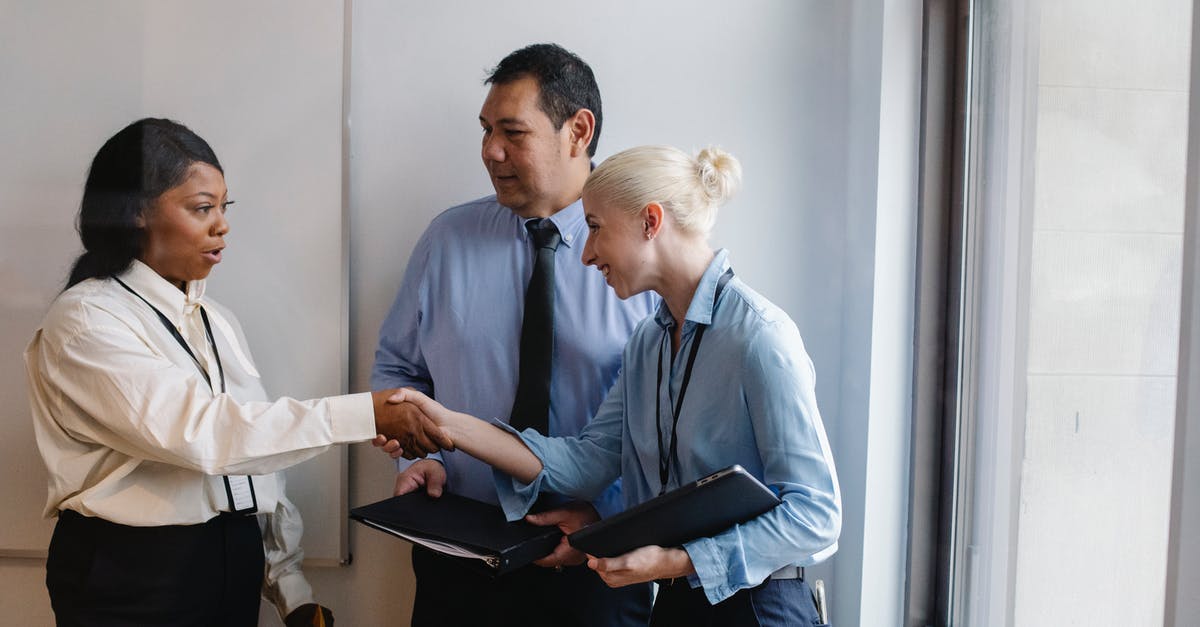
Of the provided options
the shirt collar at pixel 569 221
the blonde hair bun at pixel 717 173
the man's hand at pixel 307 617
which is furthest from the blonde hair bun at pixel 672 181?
the man's hand at pixel 307 617

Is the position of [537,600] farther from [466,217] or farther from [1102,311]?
[1102,311]

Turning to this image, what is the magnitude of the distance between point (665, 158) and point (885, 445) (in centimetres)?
84

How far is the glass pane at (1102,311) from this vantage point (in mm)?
1271

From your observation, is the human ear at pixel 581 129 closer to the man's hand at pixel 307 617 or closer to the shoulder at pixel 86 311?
the shoulder at pixel 86 311

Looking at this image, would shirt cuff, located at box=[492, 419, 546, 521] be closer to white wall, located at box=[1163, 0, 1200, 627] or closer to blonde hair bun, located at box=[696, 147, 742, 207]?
blonde hair bun, located at box=[696, 147, 742, 207]

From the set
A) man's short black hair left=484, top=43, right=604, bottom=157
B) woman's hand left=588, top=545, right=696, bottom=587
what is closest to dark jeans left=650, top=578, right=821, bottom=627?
woman's hand left=588, top=545, right=696, bottom=587

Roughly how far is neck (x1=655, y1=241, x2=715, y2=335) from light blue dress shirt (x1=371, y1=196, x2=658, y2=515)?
0.32 m

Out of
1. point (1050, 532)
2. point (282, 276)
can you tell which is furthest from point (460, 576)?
point (1050, 532)

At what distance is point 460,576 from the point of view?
5.89 feet

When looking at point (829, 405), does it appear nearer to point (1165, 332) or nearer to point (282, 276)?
point (1165, 332)

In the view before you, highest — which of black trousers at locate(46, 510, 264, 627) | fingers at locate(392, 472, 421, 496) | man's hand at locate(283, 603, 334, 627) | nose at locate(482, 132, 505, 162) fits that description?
nose at locate(482, 132, 505, 162)

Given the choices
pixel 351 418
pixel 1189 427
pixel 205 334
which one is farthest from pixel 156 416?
pixel 1189 427

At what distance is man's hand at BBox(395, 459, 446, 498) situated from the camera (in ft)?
5.73

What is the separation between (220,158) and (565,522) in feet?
3.28
